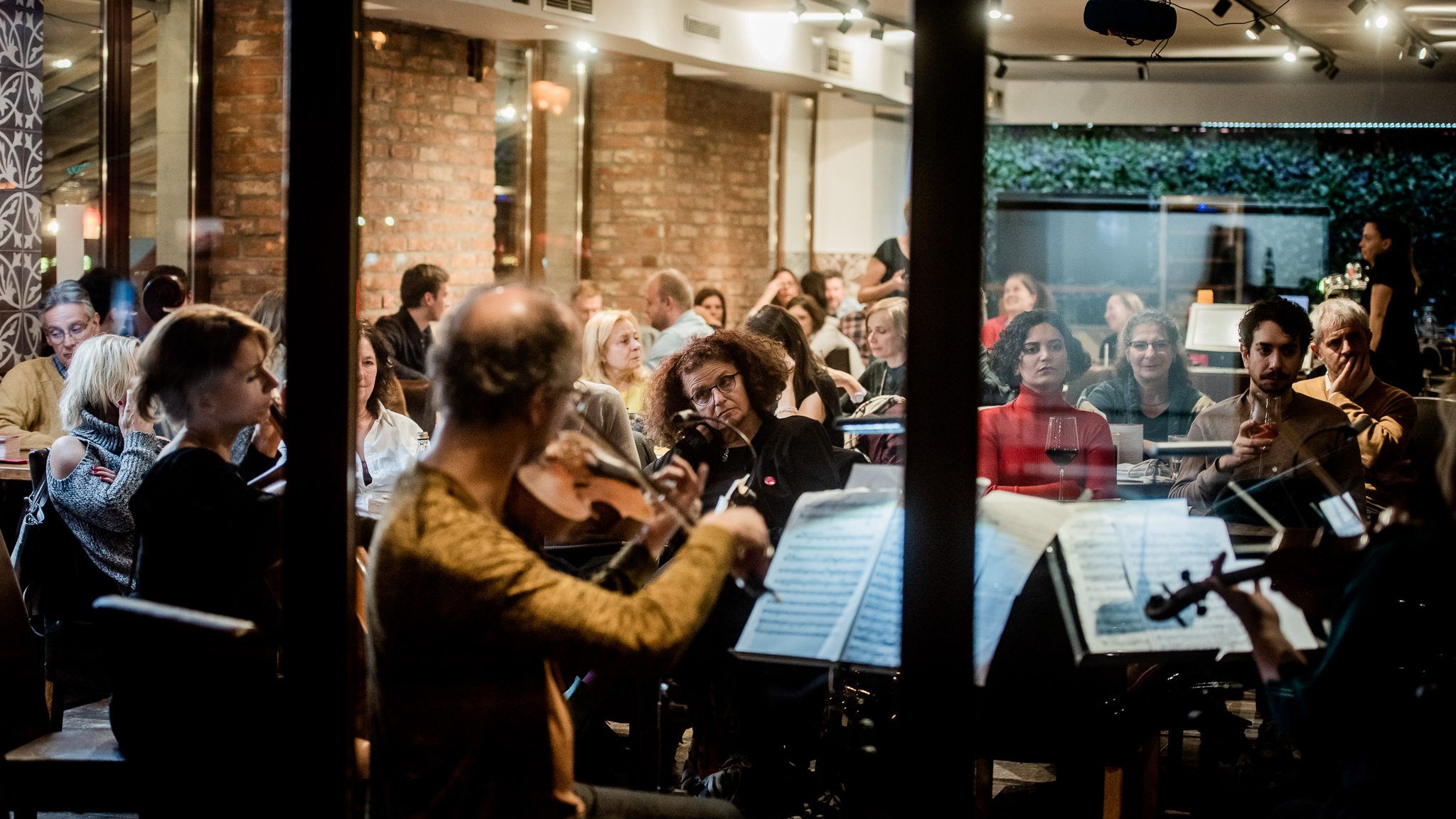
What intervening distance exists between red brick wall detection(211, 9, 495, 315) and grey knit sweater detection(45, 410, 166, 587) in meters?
2.12

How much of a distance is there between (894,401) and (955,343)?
2733mm

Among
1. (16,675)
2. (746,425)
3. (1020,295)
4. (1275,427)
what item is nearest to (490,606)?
(16,675)

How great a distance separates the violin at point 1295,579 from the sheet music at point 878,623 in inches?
16.6

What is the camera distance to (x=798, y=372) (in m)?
4.55

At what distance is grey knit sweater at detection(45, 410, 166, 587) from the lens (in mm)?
2939

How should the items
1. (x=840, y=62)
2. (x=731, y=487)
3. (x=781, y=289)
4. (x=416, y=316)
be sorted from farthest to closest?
1. (x=840, y=62)
2. (x=781, y=289)
3. (x=416, y=316)
4. (x=731, y=487)

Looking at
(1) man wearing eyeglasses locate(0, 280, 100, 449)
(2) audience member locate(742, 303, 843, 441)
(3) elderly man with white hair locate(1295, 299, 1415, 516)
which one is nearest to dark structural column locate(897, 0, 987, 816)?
(3) elderly man with white hair locate(1295, 299, 1415, 516)

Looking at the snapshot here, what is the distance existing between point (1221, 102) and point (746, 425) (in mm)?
7981

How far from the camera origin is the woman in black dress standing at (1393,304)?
18.1 ft

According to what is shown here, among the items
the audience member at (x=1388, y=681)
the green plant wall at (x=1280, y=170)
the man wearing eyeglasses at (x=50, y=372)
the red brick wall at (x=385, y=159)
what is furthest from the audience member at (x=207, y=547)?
the green plant wall at (x=1280, y=170)

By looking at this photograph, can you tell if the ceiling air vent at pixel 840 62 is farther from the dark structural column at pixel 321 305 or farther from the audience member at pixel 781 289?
the dark structural column at pixel 321 305

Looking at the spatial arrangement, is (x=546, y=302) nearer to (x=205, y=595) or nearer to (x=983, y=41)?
(x=983, y=41)

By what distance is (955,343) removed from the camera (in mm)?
1508

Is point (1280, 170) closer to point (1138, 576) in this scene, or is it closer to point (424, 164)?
point (424, 164)
